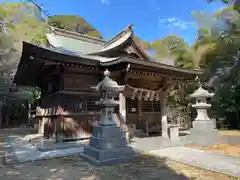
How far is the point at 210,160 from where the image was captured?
4922mm

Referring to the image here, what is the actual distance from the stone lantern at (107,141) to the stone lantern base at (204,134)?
3.61m

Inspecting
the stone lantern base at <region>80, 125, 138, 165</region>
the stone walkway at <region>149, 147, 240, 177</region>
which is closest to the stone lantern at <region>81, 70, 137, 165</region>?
the stone lantern base at <region>80, 125, 138, 165</region>

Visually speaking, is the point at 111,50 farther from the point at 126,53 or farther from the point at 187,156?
the point at 187,156

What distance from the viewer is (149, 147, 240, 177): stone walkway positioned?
162 inches

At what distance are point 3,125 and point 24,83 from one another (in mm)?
11083

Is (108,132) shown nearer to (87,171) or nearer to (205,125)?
(87,171)

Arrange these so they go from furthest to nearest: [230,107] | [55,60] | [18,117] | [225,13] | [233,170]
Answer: [18,117] < [225,13] < [230,107] < [55,60] < [233,170]

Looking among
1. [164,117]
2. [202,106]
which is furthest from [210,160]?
[164,117]

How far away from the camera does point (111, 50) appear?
392 inches

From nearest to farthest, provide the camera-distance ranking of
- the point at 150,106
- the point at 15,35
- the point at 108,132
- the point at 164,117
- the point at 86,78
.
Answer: the point at 108,132 < the point at 86,78 < the point at 164,117 < the point at 150,106 < the point at 15,35

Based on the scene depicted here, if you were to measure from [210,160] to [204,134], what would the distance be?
2712 mm

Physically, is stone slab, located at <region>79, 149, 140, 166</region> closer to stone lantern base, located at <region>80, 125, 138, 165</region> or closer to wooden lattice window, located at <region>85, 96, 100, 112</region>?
stone lantern base, located at <region>80, 125, 138, 165</region>

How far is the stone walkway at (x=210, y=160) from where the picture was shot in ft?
13.5

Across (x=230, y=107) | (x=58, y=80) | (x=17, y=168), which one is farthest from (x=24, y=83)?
(x=230, y=107)
